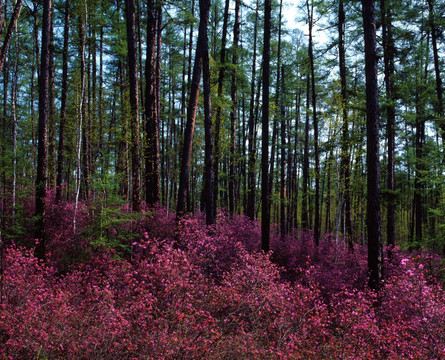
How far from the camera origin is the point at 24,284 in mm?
5430

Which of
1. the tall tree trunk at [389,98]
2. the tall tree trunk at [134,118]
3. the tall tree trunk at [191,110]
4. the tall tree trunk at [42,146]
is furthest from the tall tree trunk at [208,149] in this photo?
the tall tree trunk at [389,98]

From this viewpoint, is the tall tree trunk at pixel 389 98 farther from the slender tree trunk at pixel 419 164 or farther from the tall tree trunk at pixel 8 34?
the tall tree trunk at pixel 8 34

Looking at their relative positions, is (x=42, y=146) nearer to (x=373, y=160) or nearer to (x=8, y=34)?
(x=8, y=34)

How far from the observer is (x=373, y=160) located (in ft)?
23.7

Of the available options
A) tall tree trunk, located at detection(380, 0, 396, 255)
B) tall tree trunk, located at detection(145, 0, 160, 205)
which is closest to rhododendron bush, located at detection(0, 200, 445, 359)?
tall tree trunk, located at detection(145, 0, 160, 205)

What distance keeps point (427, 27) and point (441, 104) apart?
3689 mm

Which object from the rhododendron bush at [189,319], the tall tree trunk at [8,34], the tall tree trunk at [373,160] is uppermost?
the tall tree trunk at [8,34]

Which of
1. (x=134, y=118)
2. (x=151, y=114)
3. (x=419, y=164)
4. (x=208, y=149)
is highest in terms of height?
(x=151, y=114)

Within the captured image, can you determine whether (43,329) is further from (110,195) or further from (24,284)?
(110,195)

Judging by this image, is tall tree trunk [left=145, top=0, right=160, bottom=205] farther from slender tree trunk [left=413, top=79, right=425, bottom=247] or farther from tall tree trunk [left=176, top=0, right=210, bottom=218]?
slender tree trunk [left=413, top=79, right=425, bottom=247]

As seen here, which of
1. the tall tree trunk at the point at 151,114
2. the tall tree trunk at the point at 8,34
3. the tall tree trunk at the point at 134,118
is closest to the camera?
the tall tree trunk at the point at 8,34

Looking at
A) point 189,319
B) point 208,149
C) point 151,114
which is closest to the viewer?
point 189,319

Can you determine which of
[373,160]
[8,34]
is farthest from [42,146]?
[373,160]

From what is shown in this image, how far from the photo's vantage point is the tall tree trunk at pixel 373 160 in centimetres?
715
